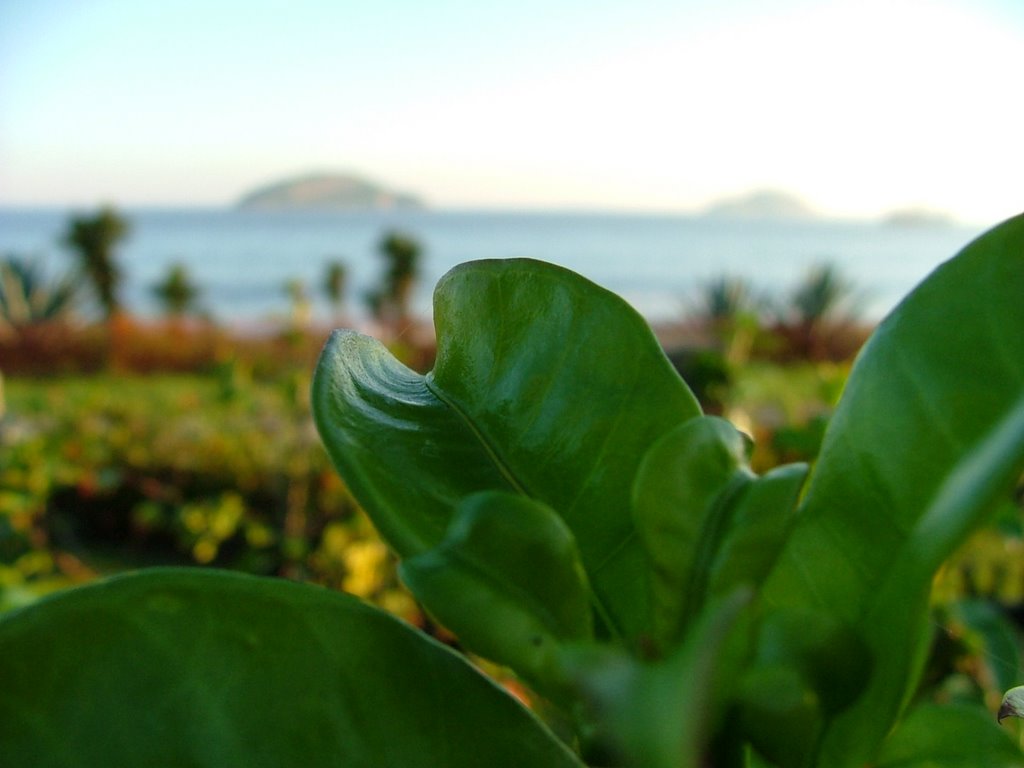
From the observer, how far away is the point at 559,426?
1.12 ft

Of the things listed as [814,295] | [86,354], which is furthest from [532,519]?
[814,295]

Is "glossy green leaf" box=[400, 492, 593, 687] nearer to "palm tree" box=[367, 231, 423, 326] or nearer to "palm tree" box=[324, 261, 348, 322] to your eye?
"palm tree" box=[324, 261, 348, 322]

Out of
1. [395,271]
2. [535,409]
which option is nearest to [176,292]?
[395,271]

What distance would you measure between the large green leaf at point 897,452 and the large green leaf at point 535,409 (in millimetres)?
56

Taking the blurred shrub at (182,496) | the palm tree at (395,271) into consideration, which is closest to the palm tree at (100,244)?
the palm tree at (395,271)

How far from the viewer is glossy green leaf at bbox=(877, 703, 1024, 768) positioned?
331 millimetres

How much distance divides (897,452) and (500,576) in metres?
0.13

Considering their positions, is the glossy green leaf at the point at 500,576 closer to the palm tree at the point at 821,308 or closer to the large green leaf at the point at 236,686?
the large green leaf at the point at 236,686

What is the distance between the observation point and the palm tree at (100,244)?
38.1ft

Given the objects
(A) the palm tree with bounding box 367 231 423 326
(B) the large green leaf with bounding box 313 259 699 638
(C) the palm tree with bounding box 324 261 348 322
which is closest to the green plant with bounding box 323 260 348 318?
(C) the palm tree with bounding box 324 261 348 322

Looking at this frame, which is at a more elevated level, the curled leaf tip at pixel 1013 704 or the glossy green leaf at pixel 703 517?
the glossy green leaf at pixel 703 517

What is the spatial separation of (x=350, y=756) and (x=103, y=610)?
77 mm

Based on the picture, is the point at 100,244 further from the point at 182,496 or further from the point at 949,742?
the point at 949,742

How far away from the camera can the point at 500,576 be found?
0.25 m
